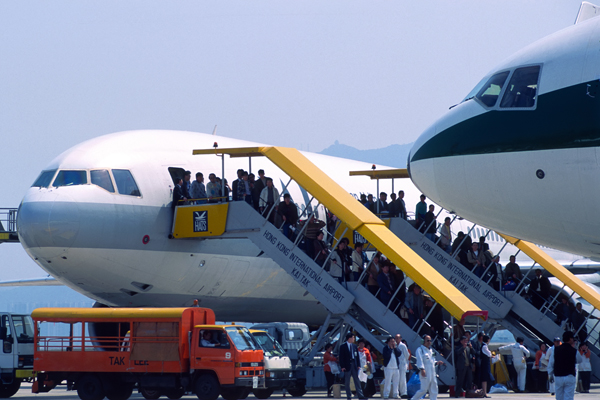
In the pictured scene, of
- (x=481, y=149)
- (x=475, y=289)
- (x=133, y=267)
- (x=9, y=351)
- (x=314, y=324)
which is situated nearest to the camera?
(x=481, y=149)

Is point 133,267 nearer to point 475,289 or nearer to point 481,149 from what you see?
point 475,289

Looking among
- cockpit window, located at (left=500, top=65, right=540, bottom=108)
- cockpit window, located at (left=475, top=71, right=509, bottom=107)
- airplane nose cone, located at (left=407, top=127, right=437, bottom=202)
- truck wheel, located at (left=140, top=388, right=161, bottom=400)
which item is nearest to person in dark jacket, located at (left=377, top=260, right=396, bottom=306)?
truck wheel, located at (left=140, top=388, right=161, bottom=400)

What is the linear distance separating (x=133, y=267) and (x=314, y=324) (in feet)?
30.4

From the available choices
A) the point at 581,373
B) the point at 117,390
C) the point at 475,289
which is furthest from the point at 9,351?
the point at 581,373

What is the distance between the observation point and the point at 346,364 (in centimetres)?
1980

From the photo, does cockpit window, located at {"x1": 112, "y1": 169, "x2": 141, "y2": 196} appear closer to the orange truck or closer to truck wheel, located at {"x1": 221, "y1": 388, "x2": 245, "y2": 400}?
the orange truck

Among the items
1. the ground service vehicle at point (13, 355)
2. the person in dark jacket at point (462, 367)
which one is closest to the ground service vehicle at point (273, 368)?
the person in dark jacket at point (462, 367)

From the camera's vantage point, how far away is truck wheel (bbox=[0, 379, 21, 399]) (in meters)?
22.9

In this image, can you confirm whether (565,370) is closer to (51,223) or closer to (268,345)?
(268,345)

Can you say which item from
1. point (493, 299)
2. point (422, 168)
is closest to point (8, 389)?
point (493, 299)

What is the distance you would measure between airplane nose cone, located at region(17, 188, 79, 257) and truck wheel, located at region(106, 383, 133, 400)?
131 inches

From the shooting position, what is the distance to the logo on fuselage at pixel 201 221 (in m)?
21.6

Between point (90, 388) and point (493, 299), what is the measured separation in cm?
1156

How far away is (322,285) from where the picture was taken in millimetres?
21531
